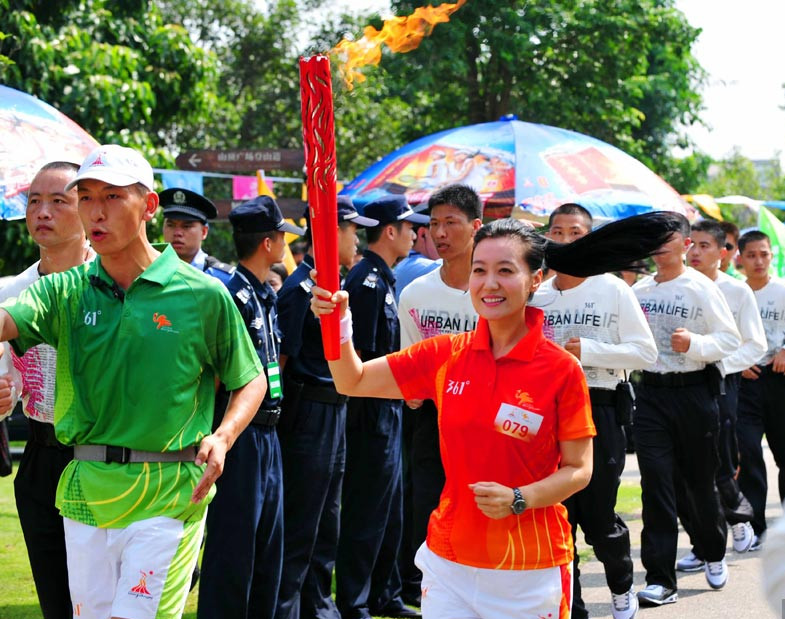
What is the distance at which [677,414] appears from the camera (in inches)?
303

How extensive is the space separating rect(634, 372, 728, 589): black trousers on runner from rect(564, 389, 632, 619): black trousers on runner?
3.21 feet

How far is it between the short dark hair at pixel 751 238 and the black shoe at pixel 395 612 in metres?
4.84

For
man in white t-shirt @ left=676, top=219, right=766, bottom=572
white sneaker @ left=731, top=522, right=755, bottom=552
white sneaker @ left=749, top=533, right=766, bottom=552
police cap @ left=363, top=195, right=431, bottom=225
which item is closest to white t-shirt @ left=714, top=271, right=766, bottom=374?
man in white t-shirt @ left=676, top=219, right=766, bottom=572

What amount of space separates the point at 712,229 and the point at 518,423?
578cm

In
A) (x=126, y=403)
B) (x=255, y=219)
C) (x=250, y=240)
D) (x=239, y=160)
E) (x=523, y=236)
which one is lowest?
(x=126, y=403)

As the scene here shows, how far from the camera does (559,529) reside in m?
3.94

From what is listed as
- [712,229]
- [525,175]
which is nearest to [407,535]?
[525,175]

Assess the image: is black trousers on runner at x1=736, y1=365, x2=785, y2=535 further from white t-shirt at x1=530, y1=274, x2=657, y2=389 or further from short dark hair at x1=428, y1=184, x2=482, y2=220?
short dark hair at x1=428, y1=184, x2=482, y2=220

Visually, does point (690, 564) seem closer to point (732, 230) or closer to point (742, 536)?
point (742, 536)

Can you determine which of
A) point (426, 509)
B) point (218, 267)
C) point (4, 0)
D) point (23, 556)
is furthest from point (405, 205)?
point (4, 0)

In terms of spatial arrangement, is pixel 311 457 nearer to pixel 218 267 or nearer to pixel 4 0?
pixel 218 267

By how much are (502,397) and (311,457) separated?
2690 mm

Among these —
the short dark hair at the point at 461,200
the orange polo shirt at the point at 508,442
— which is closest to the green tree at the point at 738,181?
the short dark hair at the point at 461,200

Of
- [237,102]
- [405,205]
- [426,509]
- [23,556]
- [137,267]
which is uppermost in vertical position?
[237,102]
